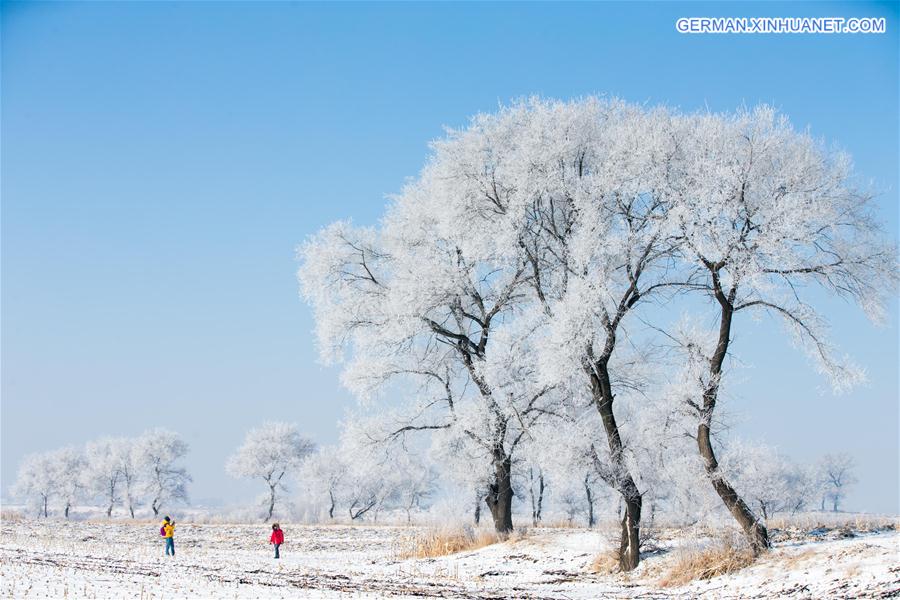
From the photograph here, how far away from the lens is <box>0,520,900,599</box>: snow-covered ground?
1551 centimetres

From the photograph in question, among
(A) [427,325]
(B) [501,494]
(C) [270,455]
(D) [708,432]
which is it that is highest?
(A) [427,325]

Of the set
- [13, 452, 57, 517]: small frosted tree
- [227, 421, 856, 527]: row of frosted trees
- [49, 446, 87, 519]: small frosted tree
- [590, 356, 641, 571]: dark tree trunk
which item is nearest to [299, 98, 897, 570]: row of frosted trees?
[590, 356, 641, 571]: dark tree trunk

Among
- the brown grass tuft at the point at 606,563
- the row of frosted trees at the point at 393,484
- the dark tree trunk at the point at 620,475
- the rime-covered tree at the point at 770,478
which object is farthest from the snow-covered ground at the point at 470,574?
the row of frosted trees at the point at 393,484

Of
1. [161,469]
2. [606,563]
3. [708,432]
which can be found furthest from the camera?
[161,469]

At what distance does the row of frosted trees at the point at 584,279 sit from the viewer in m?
20.0

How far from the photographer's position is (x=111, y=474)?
348 feet

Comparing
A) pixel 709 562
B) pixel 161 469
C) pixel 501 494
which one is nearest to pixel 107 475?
pixel 161 469

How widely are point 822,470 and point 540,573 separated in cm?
11983

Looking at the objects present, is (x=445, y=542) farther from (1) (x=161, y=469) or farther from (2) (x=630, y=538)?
(1) (x=161, y=469)

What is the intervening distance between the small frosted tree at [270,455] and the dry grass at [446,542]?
68183mm

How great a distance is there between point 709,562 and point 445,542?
10075 millimetres

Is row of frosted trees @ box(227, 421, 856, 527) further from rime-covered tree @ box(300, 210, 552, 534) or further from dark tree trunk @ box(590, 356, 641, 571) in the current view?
dark tree trunk @ box(590, 356, 641, 571)

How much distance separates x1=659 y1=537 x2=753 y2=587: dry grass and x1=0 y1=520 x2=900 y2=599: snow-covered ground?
34 centimetres

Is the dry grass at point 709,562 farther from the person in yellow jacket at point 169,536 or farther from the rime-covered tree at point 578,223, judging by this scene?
the person in yellow jacket at point 169,536
